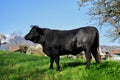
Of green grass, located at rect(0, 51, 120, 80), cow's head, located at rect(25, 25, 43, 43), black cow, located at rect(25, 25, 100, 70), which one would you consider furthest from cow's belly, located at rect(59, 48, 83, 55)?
cow's head, located at rect(25, 25, 43, 43)

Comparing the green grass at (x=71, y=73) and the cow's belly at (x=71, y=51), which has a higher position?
the cow's belly at (x=71, y=51)

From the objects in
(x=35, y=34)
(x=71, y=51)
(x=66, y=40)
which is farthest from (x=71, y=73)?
(x=35, y=34)

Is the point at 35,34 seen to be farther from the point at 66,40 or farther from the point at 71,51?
the point at 71,51

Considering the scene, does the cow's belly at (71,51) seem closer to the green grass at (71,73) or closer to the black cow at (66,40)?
the black cow at (66,40)

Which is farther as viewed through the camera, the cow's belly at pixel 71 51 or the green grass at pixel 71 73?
the cow's belly at pixel 71 51

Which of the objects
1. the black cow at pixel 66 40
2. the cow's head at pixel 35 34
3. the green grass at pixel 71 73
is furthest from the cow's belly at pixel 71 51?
the cow's head at pixel 35 34

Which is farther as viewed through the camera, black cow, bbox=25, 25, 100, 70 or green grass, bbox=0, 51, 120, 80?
black cow, bbox=25, 25, 100, 70

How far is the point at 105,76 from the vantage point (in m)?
11.7

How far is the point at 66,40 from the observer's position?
1334 centimetres

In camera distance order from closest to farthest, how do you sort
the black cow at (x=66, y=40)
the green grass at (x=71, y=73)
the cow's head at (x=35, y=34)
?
the green grass at (x=71, y=73) < the black cow at (x=66, y=40) < the cow's head at (x=35, y=34)

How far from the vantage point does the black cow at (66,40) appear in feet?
42.1

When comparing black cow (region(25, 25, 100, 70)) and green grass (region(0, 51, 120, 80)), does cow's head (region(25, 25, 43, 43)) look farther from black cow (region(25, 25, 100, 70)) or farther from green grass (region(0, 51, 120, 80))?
green grass (region(0, 51, 120, 80))

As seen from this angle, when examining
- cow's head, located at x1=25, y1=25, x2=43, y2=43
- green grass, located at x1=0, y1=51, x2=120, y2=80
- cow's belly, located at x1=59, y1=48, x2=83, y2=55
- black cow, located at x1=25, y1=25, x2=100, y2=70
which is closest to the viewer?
green grass, located at x1=0, y1=51, x2=120, y2=80

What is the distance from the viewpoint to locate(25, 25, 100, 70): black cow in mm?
12820
